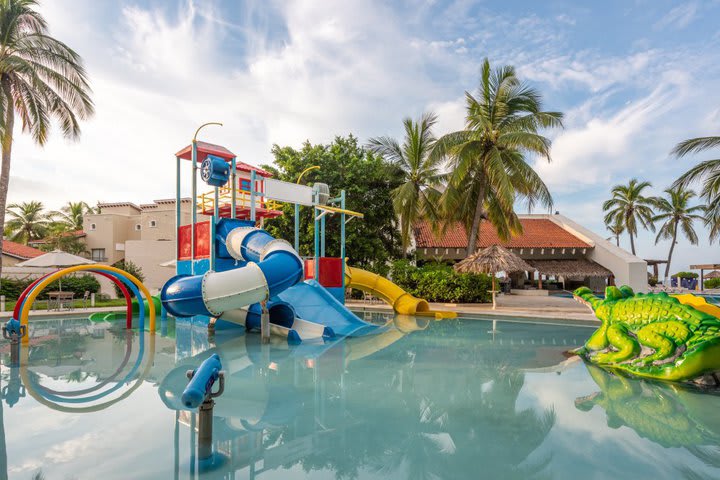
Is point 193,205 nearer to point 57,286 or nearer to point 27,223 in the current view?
point 57,286

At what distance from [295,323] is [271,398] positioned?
4.98 metres

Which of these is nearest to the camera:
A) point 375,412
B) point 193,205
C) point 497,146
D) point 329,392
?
point 375,412

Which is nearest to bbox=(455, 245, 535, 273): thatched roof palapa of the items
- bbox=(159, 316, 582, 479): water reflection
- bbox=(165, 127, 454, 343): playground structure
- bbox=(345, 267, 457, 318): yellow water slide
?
bbox=(345, 267, 457, 318): yellow water slide

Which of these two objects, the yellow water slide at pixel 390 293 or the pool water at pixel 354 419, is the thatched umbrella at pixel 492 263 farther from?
the pool water at pixel 354 419

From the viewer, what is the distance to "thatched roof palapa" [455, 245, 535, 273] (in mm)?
16141

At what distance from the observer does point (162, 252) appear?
2473 cm

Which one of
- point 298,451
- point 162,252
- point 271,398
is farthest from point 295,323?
point 162,252

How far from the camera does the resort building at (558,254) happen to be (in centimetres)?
2362

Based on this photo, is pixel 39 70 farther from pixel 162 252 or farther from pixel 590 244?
pixel 590 244

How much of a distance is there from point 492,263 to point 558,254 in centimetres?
1218

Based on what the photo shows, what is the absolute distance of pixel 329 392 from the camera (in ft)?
18.3

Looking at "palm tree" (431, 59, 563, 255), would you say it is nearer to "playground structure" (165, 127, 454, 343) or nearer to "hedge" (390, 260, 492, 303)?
"hedge" (390, 260, 492, 303)

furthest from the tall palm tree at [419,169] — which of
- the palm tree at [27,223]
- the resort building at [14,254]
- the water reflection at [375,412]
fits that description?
the palm tree at [27,223]

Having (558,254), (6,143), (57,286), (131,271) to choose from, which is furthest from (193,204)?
(558,254)
